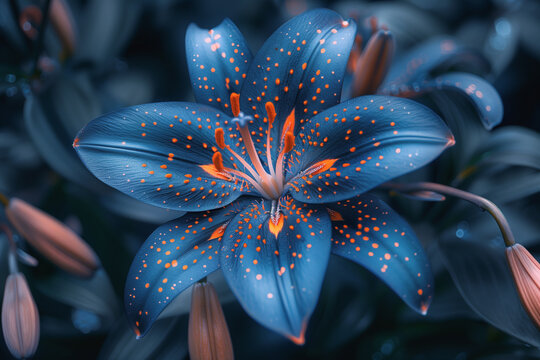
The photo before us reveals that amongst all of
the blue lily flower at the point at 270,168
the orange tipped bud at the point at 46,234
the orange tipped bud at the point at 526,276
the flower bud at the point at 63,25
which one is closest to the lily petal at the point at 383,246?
the blue lily flower at the point at 270,168

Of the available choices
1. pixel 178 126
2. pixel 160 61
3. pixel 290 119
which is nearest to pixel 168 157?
pixel 178 126

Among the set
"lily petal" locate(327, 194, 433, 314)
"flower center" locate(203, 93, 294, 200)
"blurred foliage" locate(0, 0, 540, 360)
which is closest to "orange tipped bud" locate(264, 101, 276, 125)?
"flower center" locate(203, 93, 294, 200)

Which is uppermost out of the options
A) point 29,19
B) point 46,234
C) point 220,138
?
point 29,19

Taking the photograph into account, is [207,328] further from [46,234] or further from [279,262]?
[46,234]

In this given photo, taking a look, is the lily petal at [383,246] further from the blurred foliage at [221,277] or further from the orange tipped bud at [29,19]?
the orange tipped bud at [29,19]

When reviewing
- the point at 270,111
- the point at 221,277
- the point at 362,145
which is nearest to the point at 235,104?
the point at 270,111

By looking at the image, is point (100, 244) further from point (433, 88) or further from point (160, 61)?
point (433, 88)
